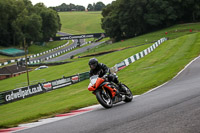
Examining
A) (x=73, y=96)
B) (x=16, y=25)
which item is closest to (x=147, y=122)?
(x=73, y=96)

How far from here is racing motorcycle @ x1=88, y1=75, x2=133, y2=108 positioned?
35.2ft

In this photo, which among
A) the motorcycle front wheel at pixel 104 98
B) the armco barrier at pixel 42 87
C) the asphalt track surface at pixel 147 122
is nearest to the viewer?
the asphalt track surface at pixel 147 122

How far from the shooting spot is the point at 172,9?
87.8 metres

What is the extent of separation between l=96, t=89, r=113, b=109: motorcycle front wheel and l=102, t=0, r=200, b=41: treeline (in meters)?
80.4

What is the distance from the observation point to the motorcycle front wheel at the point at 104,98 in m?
10.7

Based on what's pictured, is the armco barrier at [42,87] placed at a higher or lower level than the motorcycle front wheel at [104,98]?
lower

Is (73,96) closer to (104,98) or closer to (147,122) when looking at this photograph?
(104,98)

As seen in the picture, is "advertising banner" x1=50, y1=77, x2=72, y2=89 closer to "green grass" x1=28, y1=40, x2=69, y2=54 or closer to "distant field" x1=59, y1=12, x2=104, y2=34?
"green grass" x1=28, y1=40, x2=69, y2=54

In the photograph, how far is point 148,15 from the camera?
89.6 metres

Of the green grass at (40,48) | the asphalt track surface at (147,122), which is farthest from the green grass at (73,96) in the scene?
the green grass at (40,48)

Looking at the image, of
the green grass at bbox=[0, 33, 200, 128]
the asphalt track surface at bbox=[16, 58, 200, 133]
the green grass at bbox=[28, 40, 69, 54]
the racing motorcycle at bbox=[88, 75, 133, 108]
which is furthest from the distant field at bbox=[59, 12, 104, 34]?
the asphalt track surface at bbox=[16, 58, 200, 133]

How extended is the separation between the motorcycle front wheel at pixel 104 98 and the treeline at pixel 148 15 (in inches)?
3166

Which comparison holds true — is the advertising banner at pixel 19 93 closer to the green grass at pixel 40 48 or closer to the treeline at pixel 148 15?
the treeline at pixel 148 15

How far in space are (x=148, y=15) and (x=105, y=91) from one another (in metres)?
81.3
